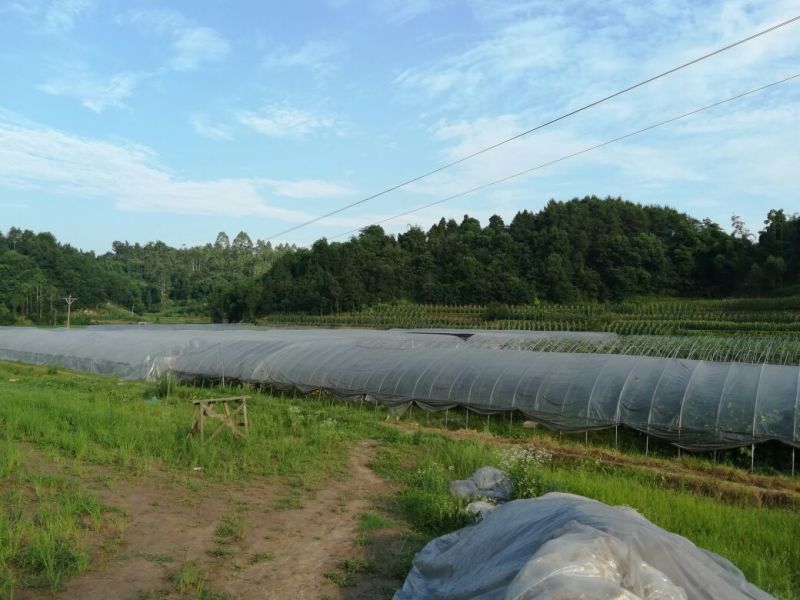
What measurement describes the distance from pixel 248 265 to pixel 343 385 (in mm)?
91504

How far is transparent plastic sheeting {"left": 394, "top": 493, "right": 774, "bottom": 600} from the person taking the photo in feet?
11.9

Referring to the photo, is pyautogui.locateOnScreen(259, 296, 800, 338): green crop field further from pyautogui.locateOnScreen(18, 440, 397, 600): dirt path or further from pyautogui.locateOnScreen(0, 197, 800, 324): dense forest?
pyautogui.locateOnScreen(18, 440, 397, 600): dirt path

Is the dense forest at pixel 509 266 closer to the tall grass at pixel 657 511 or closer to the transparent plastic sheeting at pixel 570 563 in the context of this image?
the tall grass at pixel 657 511

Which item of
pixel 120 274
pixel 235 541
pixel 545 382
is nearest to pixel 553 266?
pixel 545 382

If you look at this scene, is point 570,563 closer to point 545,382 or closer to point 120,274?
point 545,382

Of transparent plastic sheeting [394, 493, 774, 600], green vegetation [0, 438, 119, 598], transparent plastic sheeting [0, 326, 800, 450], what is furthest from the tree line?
transparent plastic sheeting [394, 493, 774, 600]

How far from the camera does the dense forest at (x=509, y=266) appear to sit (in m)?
55.2

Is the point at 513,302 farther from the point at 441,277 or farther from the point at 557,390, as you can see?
the point at 557,390

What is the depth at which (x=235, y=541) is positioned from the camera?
6.95 meters

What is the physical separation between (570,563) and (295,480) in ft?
21.4

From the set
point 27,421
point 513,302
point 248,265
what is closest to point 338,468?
point 27,421

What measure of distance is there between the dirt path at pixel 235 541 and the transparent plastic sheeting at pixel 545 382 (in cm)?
624

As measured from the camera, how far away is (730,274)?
54469 mm

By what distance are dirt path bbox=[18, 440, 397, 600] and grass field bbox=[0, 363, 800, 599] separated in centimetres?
7
